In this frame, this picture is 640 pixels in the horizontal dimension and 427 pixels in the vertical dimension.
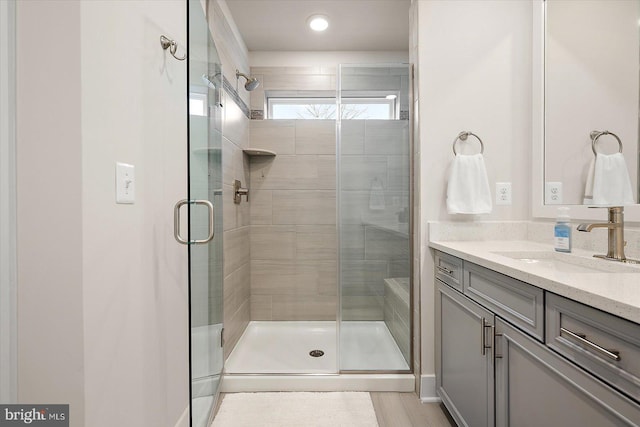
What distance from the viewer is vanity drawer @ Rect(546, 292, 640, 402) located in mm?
666

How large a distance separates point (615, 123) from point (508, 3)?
99 cm

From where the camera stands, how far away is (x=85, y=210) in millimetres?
881

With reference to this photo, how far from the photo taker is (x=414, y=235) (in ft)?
6.46

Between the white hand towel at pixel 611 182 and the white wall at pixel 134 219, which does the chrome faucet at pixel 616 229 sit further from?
the white wall at pixel 134 219

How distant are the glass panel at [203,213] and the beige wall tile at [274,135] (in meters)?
1.27

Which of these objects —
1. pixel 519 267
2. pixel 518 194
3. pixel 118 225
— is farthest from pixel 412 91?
pixel 118 225

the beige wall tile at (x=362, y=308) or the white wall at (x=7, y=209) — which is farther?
the beige wall tile at (x=362, y=308)

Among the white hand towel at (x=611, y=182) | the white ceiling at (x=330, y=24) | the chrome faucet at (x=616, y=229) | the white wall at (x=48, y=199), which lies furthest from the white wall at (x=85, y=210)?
the white hand towel at (x=611, y=182)

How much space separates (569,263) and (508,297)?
49cm

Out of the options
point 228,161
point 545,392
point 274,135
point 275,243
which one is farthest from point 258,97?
point 545,392

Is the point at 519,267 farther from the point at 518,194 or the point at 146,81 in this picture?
the point at 146,81

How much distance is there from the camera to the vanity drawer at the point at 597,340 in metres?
0.67

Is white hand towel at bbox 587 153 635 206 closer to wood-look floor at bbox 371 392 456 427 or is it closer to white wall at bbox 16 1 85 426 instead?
wood-look floor at bbox 371 392 456 427

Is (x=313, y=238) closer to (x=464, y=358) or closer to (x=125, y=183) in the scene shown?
(x=464, y=358)
